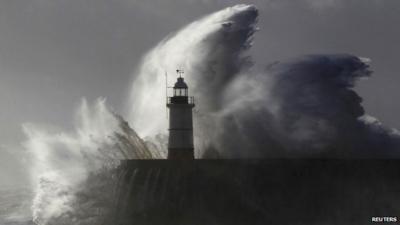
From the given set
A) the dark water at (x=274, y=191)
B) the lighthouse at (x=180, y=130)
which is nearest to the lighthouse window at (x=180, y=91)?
the lighthouse at (x=180, y=130)

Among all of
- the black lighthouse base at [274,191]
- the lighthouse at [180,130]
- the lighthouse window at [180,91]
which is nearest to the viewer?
the black lighthouse base at [274,191]

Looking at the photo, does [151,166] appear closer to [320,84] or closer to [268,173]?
[268,173]

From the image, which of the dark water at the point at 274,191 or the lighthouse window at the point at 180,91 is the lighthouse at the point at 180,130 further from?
the dark water at the point at 274,191

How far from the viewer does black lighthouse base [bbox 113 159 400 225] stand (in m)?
37.0

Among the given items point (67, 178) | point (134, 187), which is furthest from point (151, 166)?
point (67, 178)

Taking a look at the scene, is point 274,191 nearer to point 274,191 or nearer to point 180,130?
point 274,191

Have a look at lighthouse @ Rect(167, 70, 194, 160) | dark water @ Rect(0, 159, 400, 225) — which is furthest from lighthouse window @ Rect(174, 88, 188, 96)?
dark water @ Rect(0, 159, 400, 225)

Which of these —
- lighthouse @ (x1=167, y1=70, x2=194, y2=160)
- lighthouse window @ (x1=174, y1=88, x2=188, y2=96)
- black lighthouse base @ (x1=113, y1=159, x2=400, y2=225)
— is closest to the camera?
black lighthouse base @ (x1=113, y1=159, x2=400, y2=225)

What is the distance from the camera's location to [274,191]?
123ft

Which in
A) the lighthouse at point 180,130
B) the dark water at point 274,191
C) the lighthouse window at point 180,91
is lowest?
the dark water at point 274,191

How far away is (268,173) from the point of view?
123 feet

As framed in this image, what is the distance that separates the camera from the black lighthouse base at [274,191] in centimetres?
3703

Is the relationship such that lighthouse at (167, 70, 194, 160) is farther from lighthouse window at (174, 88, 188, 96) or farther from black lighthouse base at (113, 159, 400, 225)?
black lighthouse base at (113, 159, 400, 225)

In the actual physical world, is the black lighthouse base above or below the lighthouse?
below
